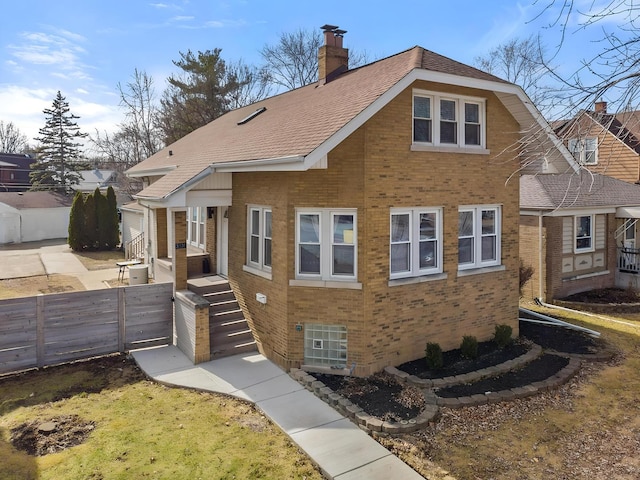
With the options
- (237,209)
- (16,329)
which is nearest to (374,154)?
(237,209)

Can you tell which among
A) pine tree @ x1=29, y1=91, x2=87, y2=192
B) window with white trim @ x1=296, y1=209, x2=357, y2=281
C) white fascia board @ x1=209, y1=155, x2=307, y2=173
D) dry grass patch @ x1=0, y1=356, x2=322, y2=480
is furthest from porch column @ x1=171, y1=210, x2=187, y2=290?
pine tree @ x1=29, y1=91, x2=87, y2=192

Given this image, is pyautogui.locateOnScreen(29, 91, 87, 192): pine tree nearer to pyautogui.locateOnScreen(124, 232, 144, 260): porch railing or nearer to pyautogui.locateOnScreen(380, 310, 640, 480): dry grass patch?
pyautogui.locateOnScreen(124, 232, 144, 260): porch railing

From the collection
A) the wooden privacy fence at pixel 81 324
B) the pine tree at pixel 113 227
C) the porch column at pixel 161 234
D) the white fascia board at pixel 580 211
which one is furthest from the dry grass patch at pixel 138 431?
the pine tree at pixel 113 227

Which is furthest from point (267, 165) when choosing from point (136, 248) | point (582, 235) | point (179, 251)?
point (136, 248)

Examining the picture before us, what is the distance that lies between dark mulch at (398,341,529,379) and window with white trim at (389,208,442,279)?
1969 mm

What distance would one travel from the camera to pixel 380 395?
334 inches

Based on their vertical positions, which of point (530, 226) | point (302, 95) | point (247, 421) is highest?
point (302, 95)

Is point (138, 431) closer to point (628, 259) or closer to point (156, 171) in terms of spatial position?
point (156, 171)

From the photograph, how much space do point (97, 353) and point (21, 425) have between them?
9.81 feet

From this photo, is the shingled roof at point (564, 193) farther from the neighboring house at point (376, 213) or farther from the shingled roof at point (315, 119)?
the shingled roof at point (315, 119)

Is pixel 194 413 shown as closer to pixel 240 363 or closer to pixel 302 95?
pixel 240 363

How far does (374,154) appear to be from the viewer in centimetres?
937

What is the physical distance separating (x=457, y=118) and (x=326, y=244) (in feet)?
14.5

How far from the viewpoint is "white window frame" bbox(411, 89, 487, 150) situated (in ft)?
33.3
